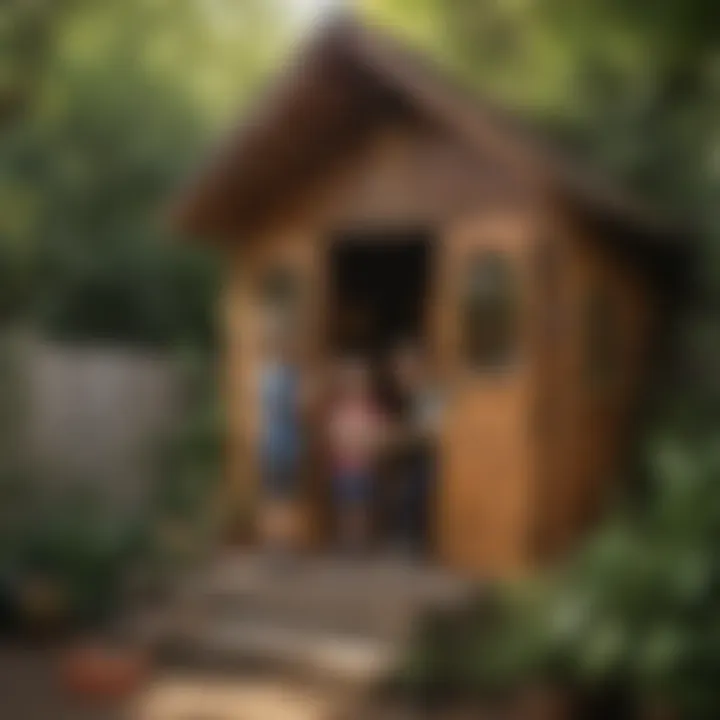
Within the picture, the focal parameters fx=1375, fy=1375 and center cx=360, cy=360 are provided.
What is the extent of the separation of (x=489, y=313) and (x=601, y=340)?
977mm

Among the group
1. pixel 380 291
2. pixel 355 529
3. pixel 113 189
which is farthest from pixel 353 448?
pixel 113 189

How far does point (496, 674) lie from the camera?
6.71 metres

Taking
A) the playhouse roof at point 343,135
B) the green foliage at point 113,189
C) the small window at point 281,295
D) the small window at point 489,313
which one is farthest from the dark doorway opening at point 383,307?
the green foliage at point 113,189

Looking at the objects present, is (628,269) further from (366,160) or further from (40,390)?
(40,390)

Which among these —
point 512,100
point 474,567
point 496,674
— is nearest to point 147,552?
point 474,567

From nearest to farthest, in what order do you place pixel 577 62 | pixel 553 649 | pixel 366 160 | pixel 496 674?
pixel 553 649 < pixel 496 674 < pixel 366 160 < pixel 577 62

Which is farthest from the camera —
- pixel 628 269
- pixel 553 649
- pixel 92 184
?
pixel 92 184

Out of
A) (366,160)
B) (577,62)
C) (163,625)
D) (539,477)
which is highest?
(577,62)

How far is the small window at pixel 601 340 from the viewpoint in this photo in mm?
8188

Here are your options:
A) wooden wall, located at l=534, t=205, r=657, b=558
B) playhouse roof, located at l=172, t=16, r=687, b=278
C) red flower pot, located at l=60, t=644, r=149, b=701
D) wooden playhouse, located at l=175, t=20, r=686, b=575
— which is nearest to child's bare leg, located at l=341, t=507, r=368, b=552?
wooden playhouse, located at l=175, t=20, r=686, b=575

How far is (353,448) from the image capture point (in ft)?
26.8

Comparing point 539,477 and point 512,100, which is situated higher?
point 512,100

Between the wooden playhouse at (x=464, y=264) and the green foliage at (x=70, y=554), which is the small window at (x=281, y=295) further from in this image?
the green foliage at (x=70, y=554)

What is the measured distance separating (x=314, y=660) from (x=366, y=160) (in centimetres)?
305
